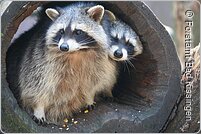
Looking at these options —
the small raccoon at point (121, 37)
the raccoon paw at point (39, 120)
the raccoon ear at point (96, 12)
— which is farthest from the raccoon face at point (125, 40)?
the raccoon paw at point (39, 120)

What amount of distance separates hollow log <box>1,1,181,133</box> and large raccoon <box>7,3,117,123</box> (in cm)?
11

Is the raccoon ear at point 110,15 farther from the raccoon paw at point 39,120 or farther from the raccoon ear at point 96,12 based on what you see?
the raccoon paw at point 39,120

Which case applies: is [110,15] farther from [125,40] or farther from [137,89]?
[137,89]

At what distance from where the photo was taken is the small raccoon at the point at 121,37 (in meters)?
3.04

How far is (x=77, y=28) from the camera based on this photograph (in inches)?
114

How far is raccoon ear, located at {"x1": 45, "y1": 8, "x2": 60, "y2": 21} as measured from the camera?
2992 mm

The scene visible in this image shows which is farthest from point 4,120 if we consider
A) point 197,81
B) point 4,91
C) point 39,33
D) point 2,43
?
point 197,81

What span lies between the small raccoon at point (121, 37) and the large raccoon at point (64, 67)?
7 cm

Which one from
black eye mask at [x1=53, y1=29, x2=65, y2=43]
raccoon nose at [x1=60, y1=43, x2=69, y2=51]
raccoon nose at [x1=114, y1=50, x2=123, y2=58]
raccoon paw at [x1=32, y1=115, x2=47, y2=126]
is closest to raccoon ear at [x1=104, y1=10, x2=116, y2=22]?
raccoon nose at [x1=114, y1=50, x2=123, y2=58]

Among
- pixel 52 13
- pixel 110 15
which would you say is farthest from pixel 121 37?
pixel 52 13

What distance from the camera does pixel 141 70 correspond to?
122 inches

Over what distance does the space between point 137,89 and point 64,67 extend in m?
0.45

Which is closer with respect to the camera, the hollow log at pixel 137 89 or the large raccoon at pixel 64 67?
the hollow log at pixel 137 89

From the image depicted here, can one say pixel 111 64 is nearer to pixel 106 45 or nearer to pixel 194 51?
pixel 106 45
